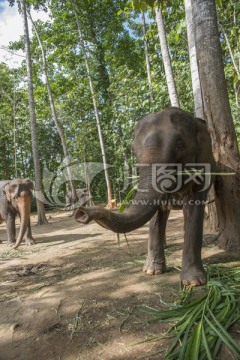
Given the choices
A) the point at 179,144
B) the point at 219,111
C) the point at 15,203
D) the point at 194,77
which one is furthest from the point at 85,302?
the point at 15,203

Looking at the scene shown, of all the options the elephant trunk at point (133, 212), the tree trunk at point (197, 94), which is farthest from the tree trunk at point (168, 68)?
the elephant trunk at point (133, 212)

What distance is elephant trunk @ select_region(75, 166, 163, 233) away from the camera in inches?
78.0

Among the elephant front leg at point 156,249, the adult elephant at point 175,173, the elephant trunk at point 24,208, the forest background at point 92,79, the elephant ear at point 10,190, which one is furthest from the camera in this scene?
the forest background at point 92,79

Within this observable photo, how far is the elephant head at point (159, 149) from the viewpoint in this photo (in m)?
2.68

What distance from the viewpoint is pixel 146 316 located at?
104 inches

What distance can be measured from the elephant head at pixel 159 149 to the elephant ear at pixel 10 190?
4.84 meters

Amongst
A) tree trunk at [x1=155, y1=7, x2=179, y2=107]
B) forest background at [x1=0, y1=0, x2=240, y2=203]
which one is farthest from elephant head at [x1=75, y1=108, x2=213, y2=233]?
forest background at [x1=0, y1=0, x2=240, y2=203]

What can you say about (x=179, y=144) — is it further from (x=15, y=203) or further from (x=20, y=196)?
(x=15, y=203)

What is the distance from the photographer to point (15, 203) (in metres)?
7.53

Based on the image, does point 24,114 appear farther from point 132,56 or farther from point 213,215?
point 213,215

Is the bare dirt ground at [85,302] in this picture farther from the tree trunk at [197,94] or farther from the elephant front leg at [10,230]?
the elephant front leg at [10,230]

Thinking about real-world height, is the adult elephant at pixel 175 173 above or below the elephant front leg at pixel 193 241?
above

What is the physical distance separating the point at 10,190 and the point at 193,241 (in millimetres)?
5425

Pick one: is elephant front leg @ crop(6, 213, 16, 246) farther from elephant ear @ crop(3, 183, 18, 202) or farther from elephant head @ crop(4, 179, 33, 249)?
elephant ear @ crop(3, 183, 18, 202)
